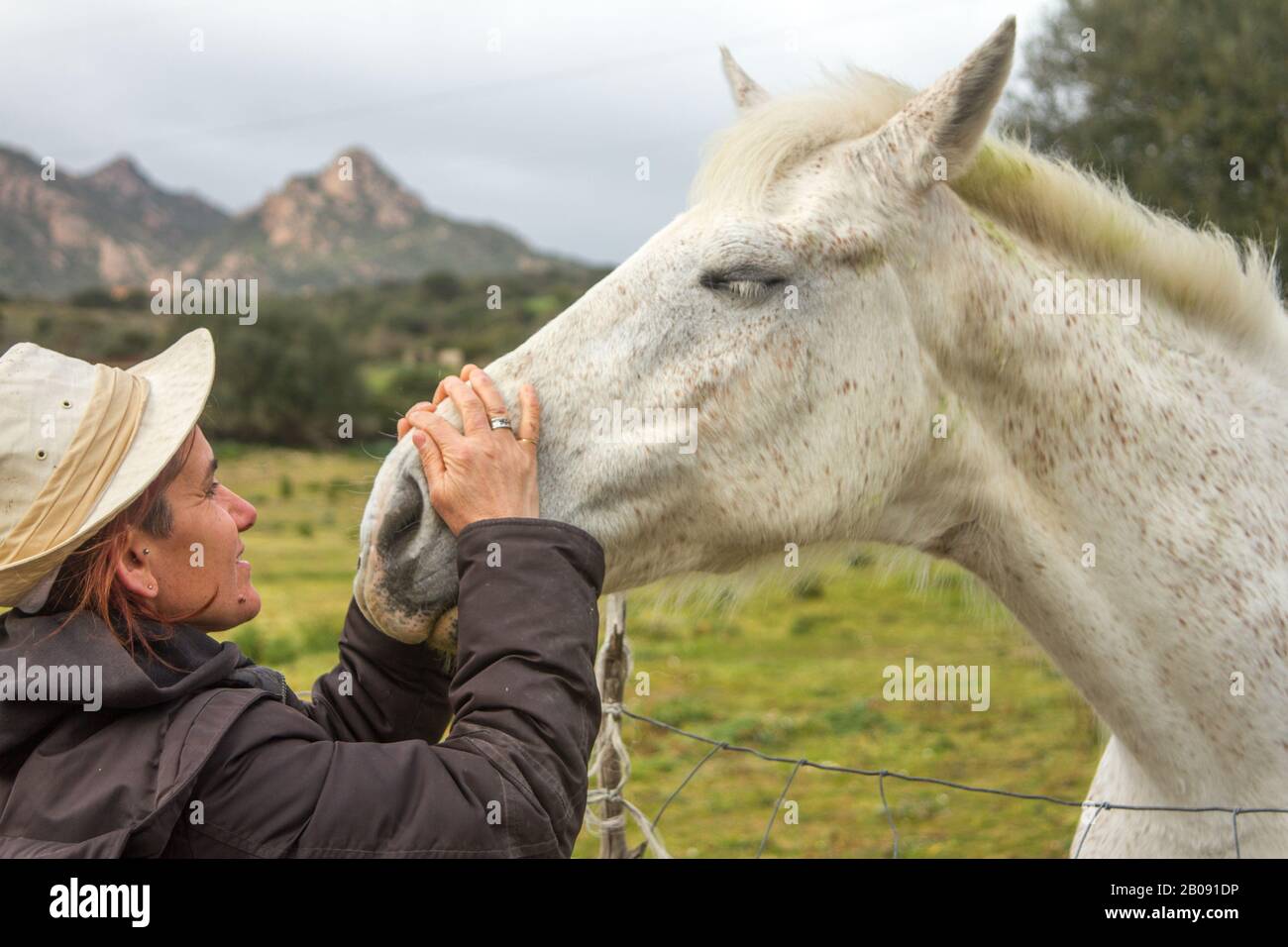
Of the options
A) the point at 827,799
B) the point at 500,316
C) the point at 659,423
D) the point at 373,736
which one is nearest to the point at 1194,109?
the point at 827,799

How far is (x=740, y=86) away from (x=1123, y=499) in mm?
1620

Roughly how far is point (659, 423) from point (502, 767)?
913 mm

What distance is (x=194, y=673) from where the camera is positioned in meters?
1.69

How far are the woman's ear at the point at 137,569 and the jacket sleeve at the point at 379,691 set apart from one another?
1.84 ft

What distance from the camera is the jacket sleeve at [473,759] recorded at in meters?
1.60

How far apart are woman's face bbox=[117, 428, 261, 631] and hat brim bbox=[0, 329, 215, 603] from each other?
0.28ft

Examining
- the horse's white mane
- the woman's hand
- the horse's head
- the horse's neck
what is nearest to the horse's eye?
the horse's head

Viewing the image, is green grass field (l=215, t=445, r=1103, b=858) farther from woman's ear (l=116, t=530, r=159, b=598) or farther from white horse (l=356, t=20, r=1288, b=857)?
woman's ear (l=116, t=530, r=159, b=598)

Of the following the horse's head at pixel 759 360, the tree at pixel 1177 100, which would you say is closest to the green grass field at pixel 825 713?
the horse's head at pixel 759 360

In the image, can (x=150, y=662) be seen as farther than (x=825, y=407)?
No

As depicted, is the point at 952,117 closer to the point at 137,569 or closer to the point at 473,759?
the point at 473,759

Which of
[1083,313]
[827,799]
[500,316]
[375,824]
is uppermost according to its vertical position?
[500,316]
